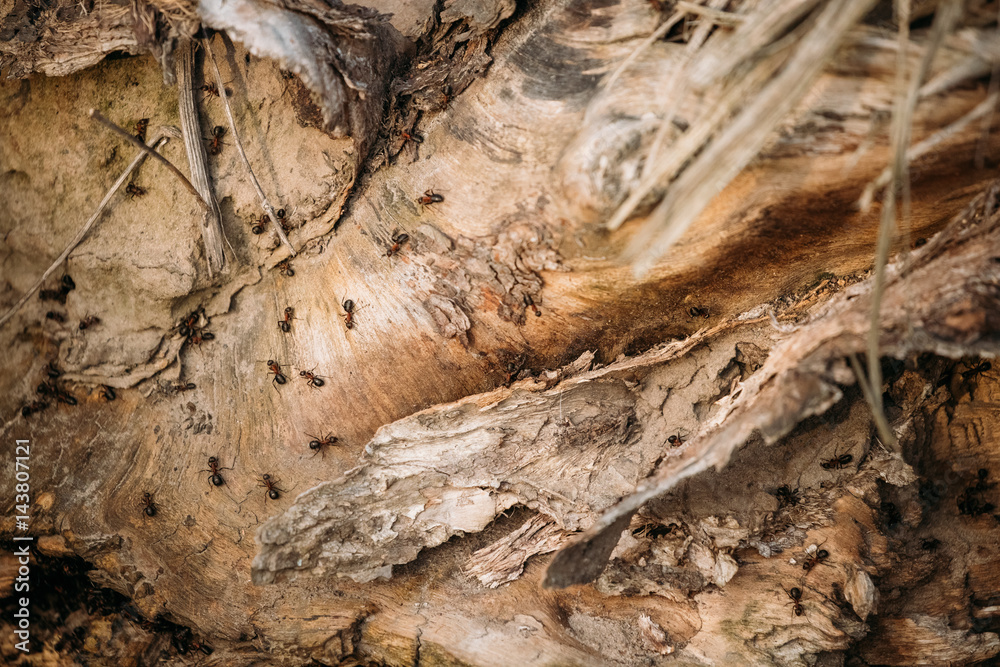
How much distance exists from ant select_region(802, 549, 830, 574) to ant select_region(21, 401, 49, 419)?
429cm

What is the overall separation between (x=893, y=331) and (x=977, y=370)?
1450mm

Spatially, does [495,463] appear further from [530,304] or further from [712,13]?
[712,13]

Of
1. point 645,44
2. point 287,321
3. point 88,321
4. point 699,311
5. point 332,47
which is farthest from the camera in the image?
point 88,321

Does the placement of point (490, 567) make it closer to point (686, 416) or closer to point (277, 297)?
point (686, 416)

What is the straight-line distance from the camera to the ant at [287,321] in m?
3.30

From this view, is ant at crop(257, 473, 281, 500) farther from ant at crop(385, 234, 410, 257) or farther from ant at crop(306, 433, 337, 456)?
ant at crop(385, 234, 410, 257)

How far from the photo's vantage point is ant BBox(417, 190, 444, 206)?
2.98m

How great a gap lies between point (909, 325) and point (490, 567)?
2326 mm

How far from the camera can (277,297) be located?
3330mm

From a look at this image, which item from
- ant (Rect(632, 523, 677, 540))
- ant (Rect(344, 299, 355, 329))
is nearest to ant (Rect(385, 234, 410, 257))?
ant (Rect(344, 299, 355, 329))

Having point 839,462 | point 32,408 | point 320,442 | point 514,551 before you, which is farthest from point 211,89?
point 839,462

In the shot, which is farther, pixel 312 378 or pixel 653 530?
pixel 312 378

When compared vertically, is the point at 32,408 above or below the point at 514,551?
above

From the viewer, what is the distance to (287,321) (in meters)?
3.31
